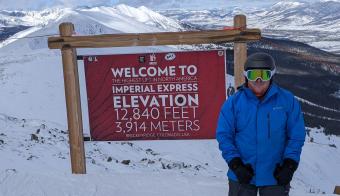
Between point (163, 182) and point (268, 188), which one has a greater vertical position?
point (268, 188)

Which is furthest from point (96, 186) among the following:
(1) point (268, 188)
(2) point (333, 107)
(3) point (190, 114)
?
(2) point (333, 107)

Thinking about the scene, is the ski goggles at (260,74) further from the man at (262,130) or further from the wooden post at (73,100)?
the wooden post at (73,100)

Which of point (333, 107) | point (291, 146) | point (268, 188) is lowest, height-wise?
point (333, 107)

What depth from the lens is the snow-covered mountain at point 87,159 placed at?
6.16 meters

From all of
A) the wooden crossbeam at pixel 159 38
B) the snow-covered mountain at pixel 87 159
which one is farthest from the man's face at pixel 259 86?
the snow-covered mountain at pixel 87 159

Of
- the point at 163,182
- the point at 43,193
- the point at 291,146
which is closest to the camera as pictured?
the point at 291,146

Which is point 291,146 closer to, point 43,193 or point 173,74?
point 173,74

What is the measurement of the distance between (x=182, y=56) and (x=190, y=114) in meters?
0.73

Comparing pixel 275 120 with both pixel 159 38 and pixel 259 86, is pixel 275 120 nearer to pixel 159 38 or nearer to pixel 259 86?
pixel 259 86

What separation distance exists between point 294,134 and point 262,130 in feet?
0.76

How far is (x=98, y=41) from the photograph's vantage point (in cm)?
602

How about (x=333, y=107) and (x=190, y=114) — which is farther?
(x=333, y=107)

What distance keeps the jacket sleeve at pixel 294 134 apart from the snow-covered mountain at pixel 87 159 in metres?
2.55

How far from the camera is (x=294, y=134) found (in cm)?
356
